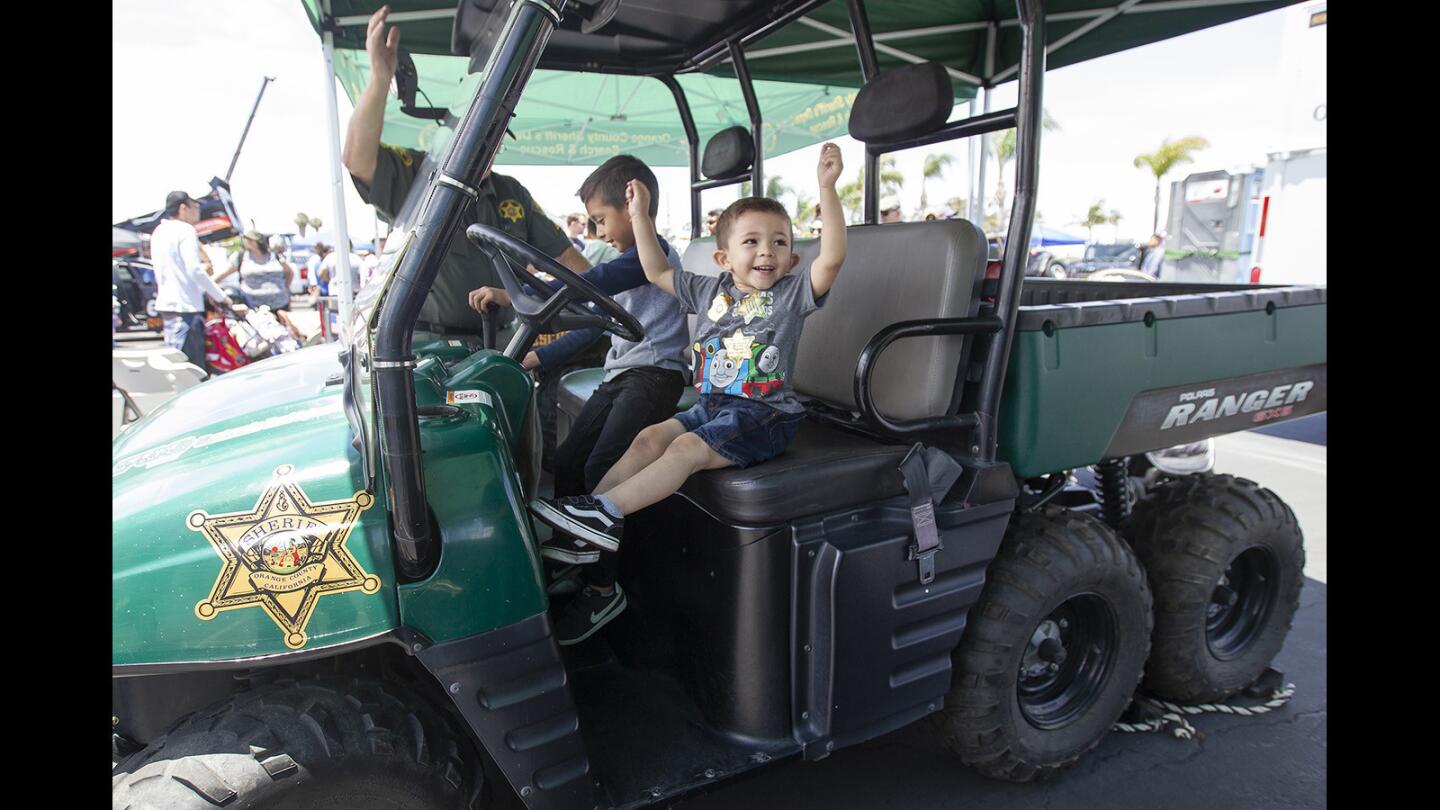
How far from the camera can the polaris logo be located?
2496mm

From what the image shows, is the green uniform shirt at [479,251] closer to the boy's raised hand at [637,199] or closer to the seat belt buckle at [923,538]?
the boy's raised hand at [637,199]

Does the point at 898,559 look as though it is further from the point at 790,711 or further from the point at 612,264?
the point at 612,264

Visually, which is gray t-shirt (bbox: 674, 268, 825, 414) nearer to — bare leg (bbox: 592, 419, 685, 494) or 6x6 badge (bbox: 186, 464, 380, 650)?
bare leg (bbox: 592, 419, 685, 494)

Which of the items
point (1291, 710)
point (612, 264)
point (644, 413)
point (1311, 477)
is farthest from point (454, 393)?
point (1311, 477)

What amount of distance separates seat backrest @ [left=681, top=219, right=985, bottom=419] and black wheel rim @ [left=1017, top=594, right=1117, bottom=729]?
30.4 inches

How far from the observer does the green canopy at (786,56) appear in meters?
3.13

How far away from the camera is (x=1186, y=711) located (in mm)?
2689

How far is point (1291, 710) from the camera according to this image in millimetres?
2719

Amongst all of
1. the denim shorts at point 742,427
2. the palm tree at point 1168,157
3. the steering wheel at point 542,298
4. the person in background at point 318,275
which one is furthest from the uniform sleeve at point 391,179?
the palm tree at point 1168,157

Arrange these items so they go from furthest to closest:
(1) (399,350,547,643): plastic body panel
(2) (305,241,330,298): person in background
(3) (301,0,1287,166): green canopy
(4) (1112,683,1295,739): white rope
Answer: (2) (305,241,330,298): person in background < (3) (301,0,1287,166): green canopy < (4) (1112,683,1295,739): white rope < (1) (399,350,547,643): plastic body panel

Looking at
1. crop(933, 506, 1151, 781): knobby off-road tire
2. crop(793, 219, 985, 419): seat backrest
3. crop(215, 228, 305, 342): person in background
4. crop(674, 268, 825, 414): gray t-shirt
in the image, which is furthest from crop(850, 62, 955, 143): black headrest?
crop(215, 228, 305, 342): person in background

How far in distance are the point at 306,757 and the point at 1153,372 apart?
7.62 ft

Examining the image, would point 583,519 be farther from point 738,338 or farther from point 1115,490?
point 1115,490

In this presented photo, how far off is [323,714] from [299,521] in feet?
1.10
